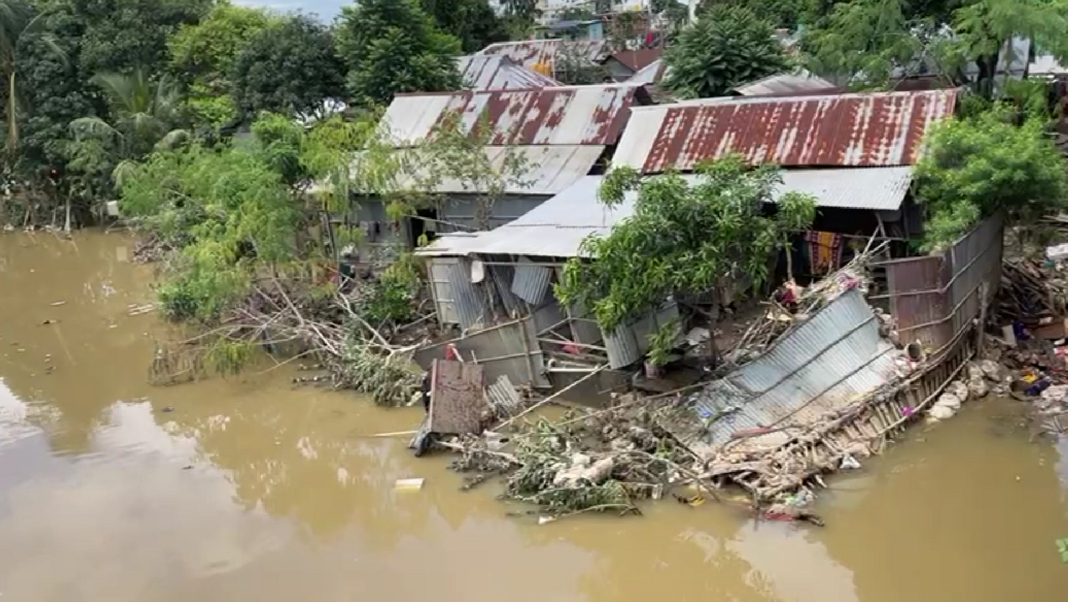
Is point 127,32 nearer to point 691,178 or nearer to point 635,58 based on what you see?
point 691,178

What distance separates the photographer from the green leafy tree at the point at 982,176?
1030cm

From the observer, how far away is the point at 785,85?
57.8ft

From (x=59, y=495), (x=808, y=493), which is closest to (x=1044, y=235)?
(x=808, y=493)

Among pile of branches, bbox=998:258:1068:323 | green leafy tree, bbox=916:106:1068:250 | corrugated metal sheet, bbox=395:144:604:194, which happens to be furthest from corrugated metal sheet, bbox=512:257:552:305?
pile of branches, bbox=998:258:1068:323

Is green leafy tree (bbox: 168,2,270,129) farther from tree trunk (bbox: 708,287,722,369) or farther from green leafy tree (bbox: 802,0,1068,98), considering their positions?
tree trunk (bbox: 708,287,722,369)

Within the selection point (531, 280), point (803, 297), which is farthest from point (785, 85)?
point (531, 280)

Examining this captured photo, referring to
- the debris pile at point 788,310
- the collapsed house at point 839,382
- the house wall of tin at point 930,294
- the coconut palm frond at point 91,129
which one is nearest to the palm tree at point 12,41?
the coconut palm frond at point 91,129

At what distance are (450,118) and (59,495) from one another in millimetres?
8600

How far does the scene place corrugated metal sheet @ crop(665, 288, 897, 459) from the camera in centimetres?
895

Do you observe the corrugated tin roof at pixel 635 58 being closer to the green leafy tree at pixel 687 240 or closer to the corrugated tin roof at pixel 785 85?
the corrugated tin roof at pixel 785 85

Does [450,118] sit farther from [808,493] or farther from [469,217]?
[808,493]

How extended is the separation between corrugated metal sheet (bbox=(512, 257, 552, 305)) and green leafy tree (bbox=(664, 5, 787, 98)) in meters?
8.88

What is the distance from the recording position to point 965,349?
34.7 ft

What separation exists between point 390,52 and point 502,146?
5899 millimetres
